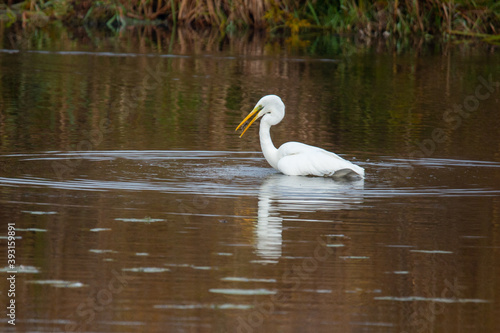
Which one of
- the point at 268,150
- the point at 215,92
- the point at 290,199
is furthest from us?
the point at 215,92

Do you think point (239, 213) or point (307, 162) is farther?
point (307, 162)

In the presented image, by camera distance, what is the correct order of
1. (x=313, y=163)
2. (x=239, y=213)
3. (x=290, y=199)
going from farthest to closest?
(x=313, y=163), (x=290, y=199), (x=239, y=213)

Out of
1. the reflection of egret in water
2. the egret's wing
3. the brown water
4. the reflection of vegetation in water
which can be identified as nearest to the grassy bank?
the reflection of vegetation in water

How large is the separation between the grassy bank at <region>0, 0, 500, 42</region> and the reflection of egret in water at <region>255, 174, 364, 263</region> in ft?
72.7

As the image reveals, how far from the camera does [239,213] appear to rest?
8.62m

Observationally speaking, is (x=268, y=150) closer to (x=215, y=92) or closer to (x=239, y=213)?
(x=239, y=213)

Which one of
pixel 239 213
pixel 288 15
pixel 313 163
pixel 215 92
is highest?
pixel 288 15

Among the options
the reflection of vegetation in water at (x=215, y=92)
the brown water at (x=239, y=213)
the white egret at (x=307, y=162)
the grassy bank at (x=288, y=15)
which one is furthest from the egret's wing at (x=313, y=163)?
the grassy bank at (x=288, y=15)

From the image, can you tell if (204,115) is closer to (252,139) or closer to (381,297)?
(252,139)

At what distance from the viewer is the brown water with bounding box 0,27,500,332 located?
593 cm

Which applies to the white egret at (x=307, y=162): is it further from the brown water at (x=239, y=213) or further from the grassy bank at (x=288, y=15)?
the grassy bank at (x=288, y=15)

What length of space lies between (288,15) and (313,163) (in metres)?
26.0

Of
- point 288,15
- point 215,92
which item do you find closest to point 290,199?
point 215,92

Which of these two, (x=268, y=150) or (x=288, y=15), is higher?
(x=288, y=15)
